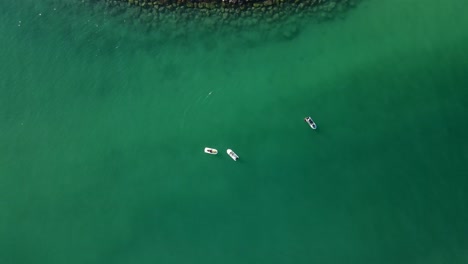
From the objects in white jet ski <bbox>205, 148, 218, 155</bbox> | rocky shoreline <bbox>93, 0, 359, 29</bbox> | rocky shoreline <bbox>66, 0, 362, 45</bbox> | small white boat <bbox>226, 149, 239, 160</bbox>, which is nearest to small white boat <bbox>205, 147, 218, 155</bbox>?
white jet ski <bbox>205, 148, 218, 155</bbox>

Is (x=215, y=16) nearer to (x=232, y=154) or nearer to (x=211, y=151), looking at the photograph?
(x=211, y=151)

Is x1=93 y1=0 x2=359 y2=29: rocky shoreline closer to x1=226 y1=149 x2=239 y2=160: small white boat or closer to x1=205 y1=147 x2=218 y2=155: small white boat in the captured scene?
x1=205 y1=147 x2=218 y2=155: small white boat

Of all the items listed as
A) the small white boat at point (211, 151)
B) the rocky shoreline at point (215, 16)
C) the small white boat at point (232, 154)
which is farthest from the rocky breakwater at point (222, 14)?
the small white boat at point (232, 154)

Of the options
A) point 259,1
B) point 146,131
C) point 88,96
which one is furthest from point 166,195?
point 259,1

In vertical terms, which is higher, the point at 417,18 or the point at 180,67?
the point at 180,67

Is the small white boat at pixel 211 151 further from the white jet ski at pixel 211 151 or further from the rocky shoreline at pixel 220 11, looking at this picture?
the rocky shoreline at pixel 220 11

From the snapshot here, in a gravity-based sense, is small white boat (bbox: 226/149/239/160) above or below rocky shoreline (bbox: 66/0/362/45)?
below

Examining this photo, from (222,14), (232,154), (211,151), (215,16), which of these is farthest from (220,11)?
(232,154)

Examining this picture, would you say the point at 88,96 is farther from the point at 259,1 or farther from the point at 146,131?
the point at 259,1
